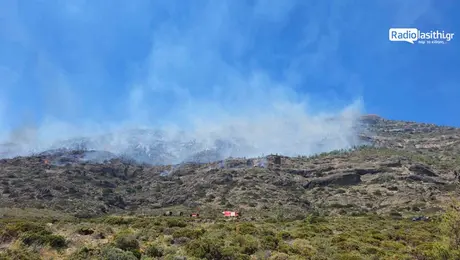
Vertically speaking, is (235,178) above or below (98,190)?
above

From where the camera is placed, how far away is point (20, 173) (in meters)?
152

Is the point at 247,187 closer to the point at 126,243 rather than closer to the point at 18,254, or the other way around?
the point at 126,243

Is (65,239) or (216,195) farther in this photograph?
(216,195)

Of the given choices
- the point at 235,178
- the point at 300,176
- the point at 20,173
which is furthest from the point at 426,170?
the point at 20,173

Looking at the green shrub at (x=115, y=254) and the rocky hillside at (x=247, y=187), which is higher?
the rocky hillside at (x=247, y=187)

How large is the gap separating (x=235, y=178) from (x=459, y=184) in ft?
270

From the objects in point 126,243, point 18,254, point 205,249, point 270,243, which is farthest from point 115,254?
point 270,243

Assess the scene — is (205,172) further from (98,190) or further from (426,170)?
(426,170)

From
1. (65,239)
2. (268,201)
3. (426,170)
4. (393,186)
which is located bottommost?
(65,239)

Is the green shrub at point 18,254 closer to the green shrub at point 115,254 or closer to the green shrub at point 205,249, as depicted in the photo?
the green shrub at point 115,254

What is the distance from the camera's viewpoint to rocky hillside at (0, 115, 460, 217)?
111500mm

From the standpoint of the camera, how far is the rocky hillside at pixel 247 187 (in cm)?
11150

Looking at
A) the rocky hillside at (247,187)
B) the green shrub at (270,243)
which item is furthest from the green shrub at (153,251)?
the rocky hillside at (247,187)


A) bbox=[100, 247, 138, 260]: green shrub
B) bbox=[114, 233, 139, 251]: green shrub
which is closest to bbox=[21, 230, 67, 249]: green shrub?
bbox=[114, 233, 139, 251]: green shrub
